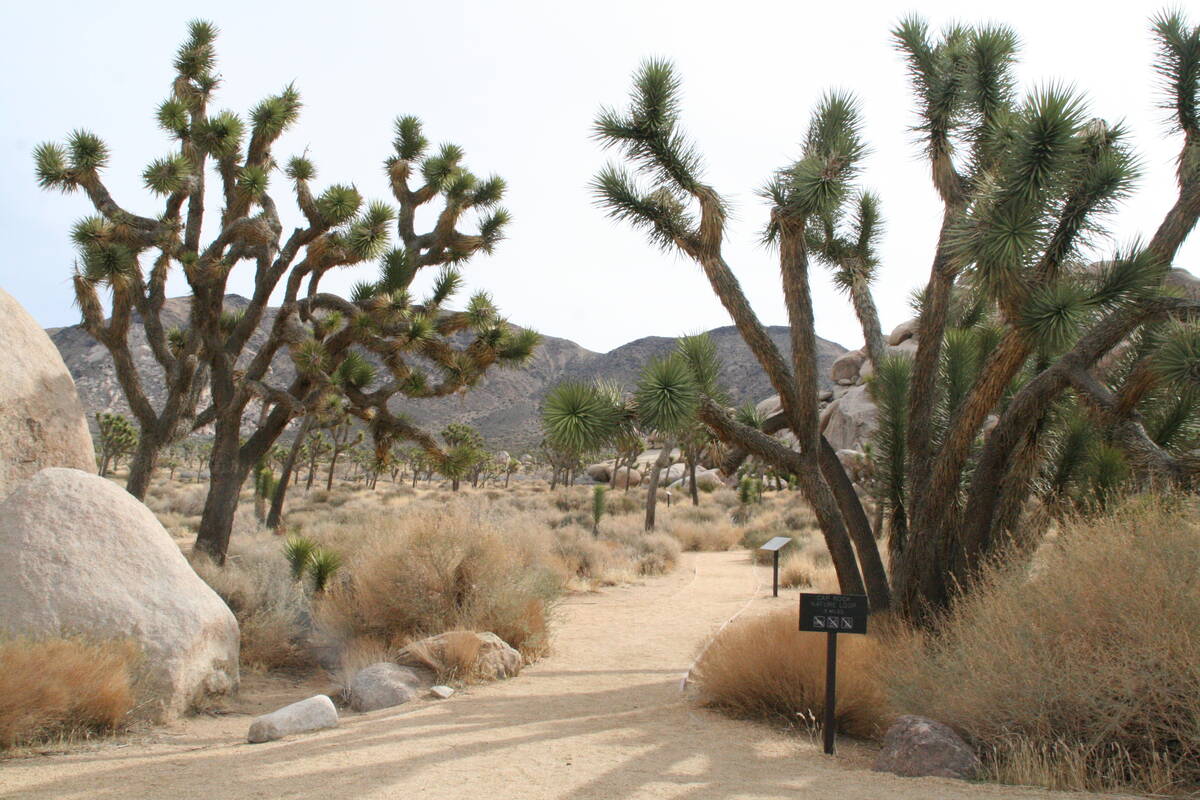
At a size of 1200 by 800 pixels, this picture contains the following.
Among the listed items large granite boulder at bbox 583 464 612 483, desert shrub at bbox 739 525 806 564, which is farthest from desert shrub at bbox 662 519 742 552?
large granite boulder at bbox 583 464 612 483

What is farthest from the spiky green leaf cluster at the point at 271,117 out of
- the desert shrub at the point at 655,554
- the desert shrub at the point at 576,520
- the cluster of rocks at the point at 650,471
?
the cluster of rocks at the point at 650,471

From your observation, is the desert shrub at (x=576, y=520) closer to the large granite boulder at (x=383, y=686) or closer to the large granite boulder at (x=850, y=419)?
the large granite boulder at (x=383, y=686)

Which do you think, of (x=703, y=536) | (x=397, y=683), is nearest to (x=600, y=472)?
(x=703, y=536)

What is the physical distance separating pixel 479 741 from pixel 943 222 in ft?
23.0

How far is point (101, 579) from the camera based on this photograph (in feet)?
22.8

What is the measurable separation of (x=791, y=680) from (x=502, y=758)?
2.51 m

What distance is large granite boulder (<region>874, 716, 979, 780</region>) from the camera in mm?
5160

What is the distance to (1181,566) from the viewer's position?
4.91 metres

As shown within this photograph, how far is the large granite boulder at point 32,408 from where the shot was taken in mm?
8242

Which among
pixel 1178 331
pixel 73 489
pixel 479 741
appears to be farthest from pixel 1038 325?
pixel 73 489

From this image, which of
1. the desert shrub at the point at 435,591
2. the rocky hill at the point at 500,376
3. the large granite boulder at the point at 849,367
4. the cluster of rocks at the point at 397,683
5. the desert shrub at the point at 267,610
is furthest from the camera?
the rocky hill at the point at 500,376

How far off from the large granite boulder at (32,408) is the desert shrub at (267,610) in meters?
1.96

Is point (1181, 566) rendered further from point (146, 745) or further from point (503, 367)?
point (503, 367)

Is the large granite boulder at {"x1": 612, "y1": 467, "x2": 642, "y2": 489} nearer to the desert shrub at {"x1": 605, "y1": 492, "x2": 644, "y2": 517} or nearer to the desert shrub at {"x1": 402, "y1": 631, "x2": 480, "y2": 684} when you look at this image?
the desert shrub at {"x1": 605, "y1": 492, "x2": 644, "y2": 517}
